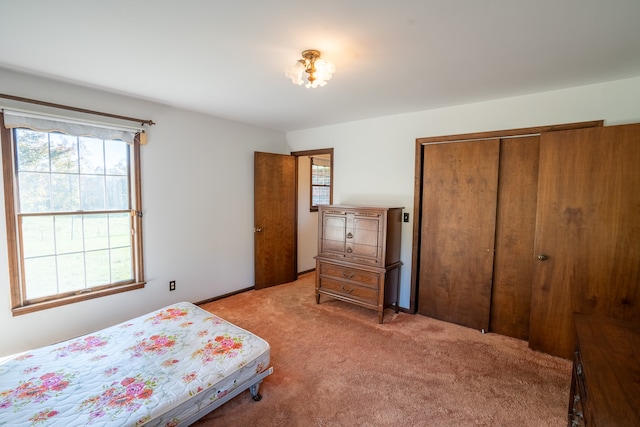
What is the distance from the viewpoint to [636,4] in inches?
55.4

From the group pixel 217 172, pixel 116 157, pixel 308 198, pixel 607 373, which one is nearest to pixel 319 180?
pixel 308 198

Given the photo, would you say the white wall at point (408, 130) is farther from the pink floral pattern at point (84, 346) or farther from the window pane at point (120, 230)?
the pink floral pattern at point (84, 346)

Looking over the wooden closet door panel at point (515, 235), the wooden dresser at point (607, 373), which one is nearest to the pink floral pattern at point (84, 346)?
the wooden dresser at point (607, 373)

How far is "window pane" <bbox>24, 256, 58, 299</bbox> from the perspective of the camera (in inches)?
97.8

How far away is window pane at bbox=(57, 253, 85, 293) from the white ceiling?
158 cm

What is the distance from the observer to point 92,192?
278 cm

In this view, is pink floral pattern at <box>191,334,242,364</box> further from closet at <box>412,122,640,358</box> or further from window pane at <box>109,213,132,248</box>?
closet at <box>412,122,640,358</box>

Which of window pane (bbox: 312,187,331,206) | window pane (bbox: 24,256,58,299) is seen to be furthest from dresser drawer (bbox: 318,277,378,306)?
window pane (bbox: 24,256,58,299)

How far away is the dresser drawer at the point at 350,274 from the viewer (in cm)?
321

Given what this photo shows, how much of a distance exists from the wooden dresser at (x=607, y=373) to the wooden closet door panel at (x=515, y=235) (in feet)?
4.42

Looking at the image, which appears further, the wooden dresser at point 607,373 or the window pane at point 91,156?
the window pane at point 91,156

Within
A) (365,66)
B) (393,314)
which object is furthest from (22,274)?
(393,314)

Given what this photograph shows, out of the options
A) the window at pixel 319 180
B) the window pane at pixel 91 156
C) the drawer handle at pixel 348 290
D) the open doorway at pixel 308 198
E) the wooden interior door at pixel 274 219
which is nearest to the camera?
the window pane at pixel 91 156

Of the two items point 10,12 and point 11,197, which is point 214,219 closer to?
point 11,197
